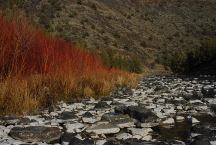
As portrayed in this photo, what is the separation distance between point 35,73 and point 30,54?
0.46m

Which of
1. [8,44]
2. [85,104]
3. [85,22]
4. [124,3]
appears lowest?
[85,104]

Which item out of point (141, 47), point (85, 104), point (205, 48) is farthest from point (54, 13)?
point (85, 104)

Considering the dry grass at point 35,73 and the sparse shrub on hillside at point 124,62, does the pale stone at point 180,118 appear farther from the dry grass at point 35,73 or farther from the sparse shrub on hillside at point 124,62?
the sparse shrub on hillside at point 124,62

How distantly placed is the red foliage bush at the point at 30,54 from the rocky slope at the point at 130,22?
2700 centimetres

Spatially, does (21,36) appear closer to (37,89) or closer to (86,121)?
(37,89)

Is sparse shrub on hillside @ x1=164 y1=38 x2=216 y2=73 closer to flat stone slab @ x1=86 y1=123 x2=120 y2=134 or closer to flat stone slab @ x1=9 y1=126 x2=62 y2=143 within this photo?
flat stone slab @ x1=86 y1=123 x2=120 y2=134

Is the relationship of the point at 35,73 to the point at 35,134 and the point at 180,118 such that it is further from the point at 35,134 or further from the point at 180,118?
the point at 35,134

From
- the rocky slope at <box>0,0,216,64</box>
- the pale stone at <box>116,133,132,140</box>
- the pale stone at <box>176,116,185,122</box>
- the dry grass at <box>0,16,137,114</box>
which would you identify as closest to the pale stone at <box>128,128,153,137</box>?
the pale stone at <box>116,133,132,140</box>

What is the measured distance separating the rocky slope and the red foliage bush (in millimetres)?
27005

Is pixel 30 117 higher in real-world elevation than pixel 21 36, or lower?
lower

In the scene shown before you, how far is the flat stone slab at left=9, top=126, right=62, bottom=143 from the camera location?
5.78 m

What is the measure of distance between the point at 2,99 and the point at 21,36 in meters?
1.46

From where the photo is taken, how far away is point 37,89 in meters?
9.19

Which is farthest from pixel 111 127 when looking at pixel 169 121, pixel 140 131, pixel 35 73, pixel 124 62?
pixel 124 62
